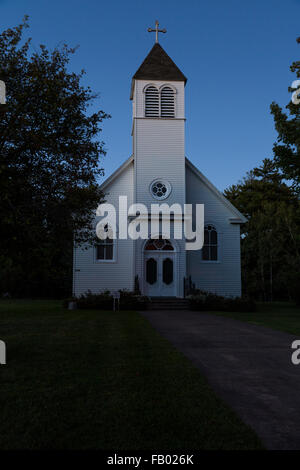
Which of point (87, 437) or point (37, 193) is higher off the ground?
point (37, 193)

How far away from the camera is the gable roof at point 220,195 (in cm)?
2425

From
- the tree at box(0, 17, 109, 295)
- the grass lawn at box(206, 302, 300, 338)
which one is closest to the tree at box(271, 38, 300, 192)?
the grass lawn at box(206, 302, 300, 338)

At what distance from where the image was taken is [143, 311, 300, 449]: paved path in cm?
414

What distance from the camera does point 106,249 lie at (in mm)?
23391

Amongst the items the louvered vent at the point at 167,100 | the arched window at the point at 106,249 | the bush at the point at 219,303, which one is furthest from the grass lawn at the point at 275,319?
the louvered vent at the point at 167,100

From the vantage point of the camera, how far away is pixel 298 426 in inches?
161

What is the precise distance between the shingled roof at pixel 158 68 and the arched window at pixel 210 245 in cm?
886

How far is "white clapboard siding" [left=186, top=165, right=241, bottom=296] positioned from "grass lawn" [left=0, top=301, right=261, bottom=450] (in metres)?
15.6

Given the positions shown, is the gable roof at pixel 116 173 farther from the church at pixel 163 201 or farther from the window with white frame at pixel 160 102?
the window with white frame at pixel 160 102

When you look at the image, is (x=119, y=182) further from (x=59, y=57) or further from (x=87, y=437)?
(x=87, y=437)

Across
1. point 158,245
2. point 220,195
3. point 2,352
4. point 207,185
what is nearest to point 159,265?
point 158,245
